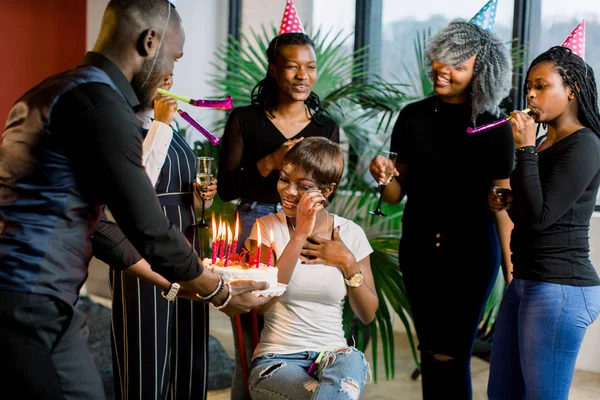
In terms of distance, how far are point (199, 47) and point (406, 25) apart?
4.78ft

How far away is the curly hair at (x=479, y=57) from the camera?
8.79 feet

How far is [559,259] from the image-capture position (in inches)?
88.5

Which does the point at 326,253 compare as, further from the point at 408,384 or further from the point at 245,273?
the point at 408,384

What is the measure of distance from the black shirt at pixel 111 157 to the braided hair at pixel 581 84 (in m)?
1.38

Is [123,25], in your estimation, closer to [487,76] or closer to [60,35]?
[487,76]

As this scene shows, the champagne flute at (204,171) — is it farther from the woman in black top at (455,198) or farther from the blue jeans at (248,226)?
the woman in black top at (455,198)

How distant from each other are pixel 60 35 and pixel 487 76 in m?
3.27

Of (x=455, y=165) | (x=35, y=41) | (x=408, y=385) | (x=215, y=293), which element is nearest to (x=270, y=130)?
(x=455, y=165)

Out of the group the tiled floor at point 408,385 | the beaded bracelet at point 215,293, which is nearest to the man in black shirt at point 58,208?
the beaded bracelet at point 215,293

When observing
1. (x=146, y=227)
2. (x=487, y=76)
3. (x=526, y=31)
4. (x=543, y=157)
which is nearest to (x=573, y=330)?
(x=543, y=157)

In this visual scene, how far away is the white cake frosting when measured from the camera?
194cm

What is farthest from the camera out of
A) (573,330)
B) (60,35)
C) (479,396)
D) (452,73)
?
(60,35)

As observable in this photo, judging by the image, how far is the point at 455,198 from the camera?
2.68 meters

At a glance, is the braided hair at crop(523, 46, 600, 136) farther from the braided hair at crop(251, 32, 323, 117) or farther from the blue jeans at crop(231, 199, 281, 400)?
the blue jeans at crop(231, 199, 281, 400)
